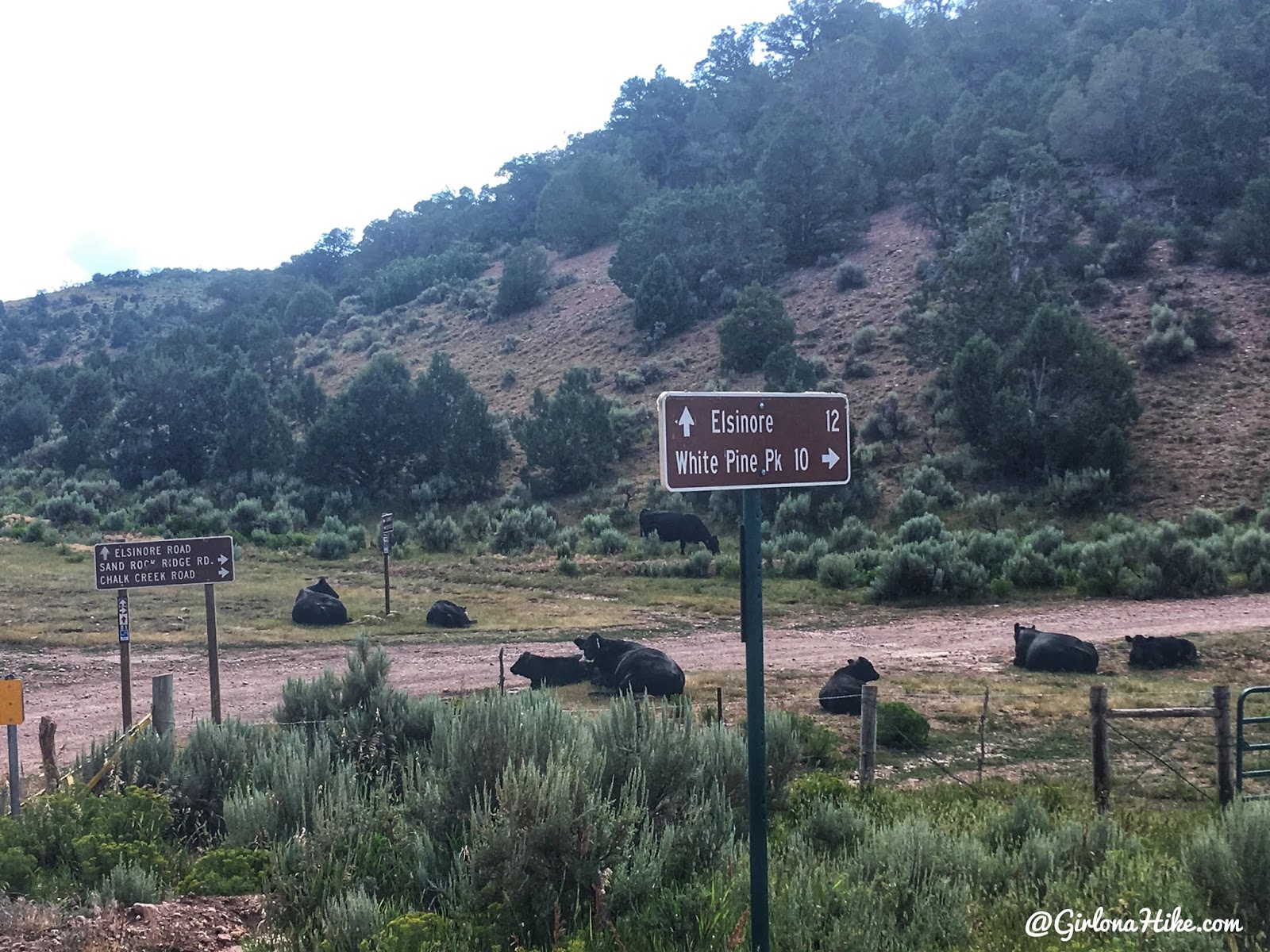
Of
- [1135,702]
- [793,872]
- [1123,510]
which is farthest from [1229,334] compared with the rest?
[793,872]

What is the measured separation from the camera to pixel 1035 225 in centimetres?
4312

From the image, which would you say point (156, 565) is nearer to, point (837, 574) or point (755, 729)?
Result: point (755, 729)

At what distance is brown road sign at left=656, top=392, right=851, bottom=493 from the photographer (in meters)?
4.12

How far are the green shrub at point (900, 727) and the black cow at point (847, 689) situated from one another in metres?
1.05

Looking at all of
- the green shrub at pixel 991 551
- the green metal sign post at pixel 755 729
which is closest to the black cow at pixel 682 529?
the green shrub at pixel 991 551

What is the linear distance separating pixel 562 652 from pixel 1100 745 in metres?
10.4

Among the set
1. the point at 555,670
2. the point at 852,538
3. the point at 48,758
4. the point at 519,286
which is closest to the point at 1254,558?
the point at 852,538

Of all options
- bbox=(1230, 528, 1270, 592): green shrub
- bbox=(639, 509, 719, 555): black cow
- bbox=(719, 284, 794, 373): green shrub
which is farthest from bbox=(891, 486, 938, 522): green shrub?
bbox=(719, 284, 794, 373): green shrub

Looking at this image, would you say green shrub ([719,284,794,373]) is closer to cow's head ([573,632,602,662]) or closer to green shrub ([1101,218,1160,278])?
green shrub ([1101,218,1160,278])

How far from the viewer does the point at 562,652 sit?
17797 mm

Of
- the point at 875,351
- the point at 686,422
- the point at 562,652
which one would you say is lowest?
the point at 562,652

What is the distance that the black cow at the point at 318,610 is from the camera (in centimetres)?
2127

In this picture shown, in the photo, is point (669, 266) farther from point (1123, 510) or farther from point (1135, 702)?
point (1135, 702)

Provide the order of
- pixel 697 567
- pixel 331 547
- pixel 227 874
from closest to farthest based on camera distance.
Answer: pixel 227 874
pixel 697 567
pixel 331 547
